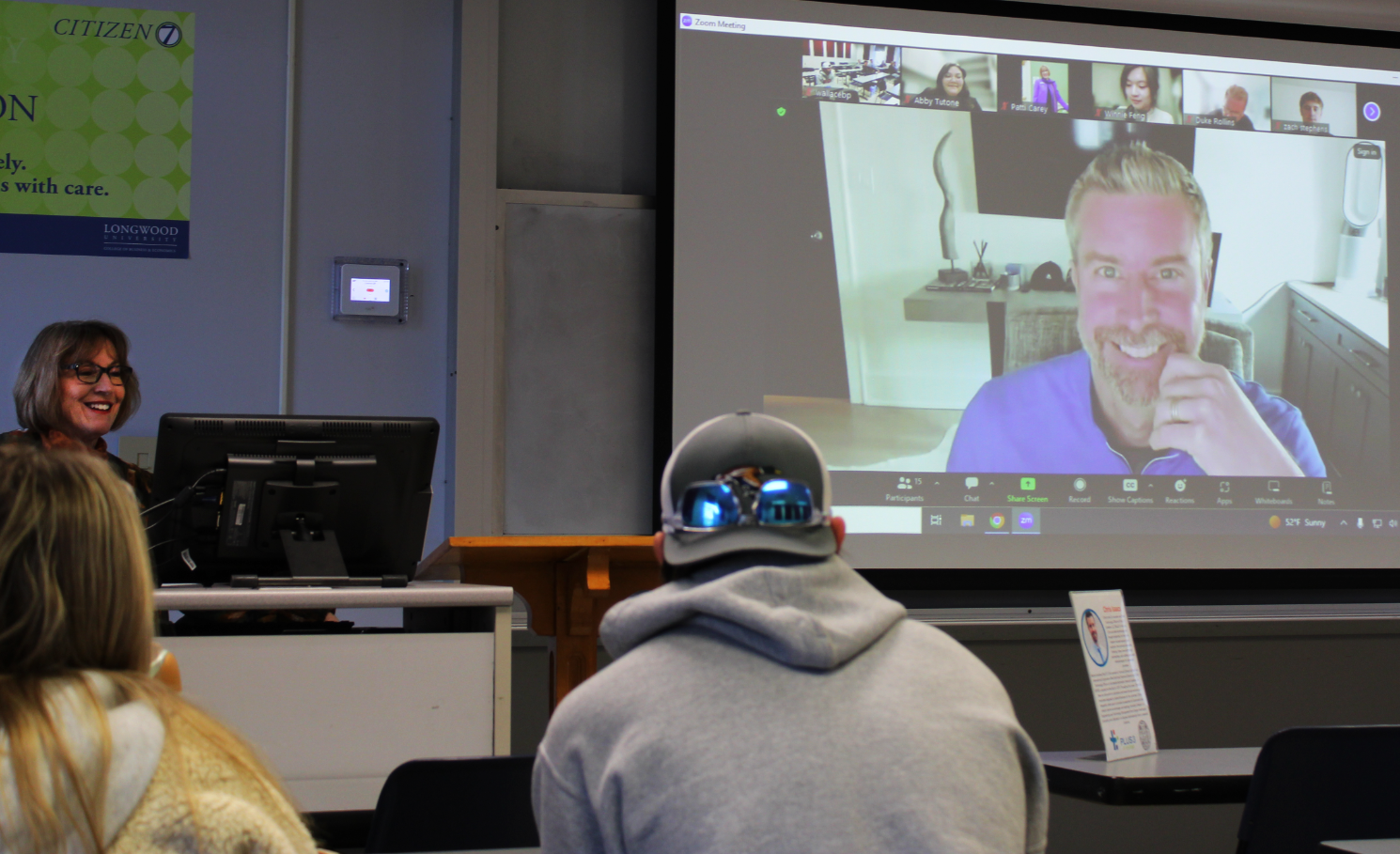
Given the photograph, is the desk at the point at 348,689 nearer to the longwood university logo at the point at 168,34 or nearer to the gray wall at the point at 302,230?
the gray wall at the point at 302,230

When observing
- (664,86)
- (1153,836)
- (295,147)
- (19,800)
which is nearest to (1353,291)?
(1153,836)

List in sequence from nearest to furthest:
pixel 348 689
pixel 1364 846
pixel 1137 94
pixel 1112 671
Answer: pixel 1364 846 < pixel 348 689 < pixel 1112 671 < pixel 1137 94

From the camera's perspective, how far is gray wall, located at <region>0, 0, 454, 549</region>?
354 cm

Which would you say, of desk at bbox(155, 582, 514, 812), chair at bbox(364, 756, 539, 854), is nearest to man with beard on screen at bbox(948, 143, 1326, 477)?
desk at bbox(155, 582, 514, 812)

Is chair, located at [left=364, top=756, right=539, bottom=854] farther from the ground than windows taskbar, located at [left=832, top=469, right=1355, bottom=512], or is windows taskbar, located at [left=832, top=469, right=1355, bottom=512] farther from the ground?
windows taskbar, located at [left=832, top=469, right=1355, bottom=512]

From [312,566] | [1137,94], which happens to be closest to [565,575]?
[312,566]

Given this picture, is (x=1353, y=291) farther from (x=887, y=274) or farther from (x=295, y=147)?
(x=295, y=147)

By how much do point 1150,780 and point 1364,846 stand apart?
0.36m

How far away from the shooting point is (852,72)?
11.9ft

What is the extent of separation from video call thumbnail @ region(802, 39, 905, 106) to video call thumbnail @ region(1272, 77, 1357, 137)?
134cm

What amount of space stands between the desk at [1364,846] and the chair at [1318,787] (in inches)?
3.4

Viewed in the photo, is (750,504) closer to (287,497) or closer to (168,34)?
(287,497)

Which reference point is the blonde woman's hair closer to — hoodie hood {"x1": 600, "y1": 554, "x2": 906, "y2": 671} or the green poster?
hoodie hood {"x1": 600, "y1": 554, "x2": 906, "y2": 671}

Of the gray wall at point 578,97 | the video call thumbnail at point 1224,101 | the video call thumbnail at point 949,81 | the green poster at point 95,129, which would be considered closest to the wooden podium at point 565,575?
the gray wall at point 578,97
